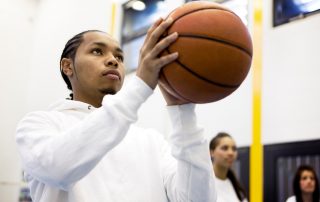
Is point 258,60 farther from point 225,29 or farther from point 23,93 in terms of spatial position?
point 23,93

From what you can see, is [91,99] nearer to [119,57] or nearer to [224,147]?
[119,57]

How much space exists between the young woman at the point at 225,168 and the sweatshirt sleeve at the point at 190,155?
2.34 m

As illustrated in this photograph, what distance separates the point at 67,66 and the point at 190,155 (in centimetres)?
82

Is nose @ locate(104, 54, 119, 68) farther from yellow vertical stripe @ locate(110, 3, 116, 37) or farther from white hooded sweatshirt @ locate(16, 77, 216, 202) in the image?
yellow vertical stripe @ locate(110, 3, 116, 37)

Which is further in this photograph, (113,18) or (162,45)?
(113,18)

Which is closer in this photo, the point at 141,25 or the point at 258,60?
the point at 258,60

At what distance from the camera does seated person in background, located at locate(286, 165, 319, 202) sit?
4.15 meters

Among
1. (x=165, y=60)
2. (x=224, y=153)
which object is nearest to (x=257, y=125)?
(x=224, y=153)

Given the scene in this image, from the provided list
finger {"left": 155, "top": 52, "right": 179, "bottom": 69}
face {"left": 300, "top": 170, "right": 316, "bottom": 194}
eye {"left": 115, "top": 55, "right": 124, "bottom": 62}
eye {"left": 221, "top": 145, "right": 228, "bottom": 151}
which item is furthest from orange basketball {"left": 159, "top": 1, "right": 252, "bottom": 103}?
face {"left": 300, "top": 170, "right": 316, "bottom": 194}

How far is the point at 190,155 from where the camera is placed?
1434 mm

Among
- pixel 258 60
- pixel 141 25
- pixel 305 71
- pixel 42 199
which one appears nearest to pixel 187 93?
pixel 42 199

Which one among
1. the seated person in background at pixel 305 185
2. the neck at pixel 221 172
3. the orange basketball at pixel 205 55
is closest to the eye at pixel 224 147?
the neck at pixel 221 172

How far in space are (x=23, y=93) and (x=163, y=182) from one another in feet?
25.0

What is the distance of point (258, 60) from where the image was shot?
5031 mm
